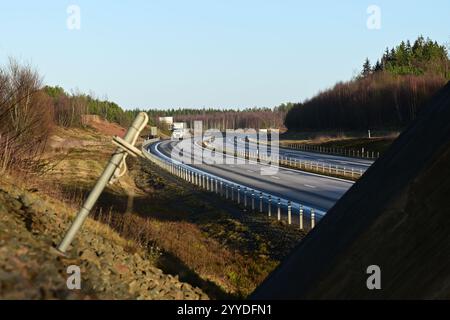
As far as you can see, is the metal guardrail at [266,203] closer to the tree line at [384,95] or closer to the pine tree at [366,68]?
→ the tree line at [384,95]

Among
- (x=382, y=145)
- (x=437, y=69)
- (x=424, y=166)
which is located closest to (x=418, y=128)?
(x=424, y=166)

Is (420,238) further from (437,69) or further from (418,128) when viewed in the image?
(437,69)

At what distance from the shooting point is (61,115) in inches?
4033

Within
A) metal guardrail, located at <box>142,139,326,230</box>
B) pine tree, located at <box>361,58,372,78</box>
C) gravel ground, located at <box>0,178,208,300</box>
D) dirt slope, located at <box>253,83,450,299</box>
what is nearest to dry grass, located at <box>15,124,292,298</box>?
gravel ground, located at <box>0,178,208,300</box>

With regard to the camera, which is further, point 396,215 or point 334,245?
point 334,245

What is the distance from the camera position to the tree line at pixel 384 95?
4195 inches

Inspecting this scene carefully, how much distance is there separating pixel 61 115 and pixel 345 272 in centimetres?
10297

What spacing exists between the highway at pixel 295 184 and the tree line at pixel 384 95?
157 ft

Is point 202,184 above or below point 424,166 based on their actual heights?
below

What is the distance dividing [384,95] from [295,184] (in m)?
82.7

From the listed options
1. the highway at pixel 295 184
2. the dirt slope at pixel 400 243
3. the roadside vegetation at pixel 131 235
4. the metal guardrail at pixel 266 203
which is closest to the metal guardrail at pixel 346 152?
the highway at pixel 295 184

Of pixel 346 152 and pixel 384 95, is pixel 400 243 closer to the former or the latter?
pixel 346 152

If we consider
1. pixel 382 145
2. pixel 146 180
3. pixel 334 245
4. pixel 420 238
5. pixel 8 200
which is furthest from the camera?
pixel 382 145

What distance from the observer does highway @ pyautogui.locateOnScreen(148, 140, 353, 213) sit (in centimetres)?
2867
